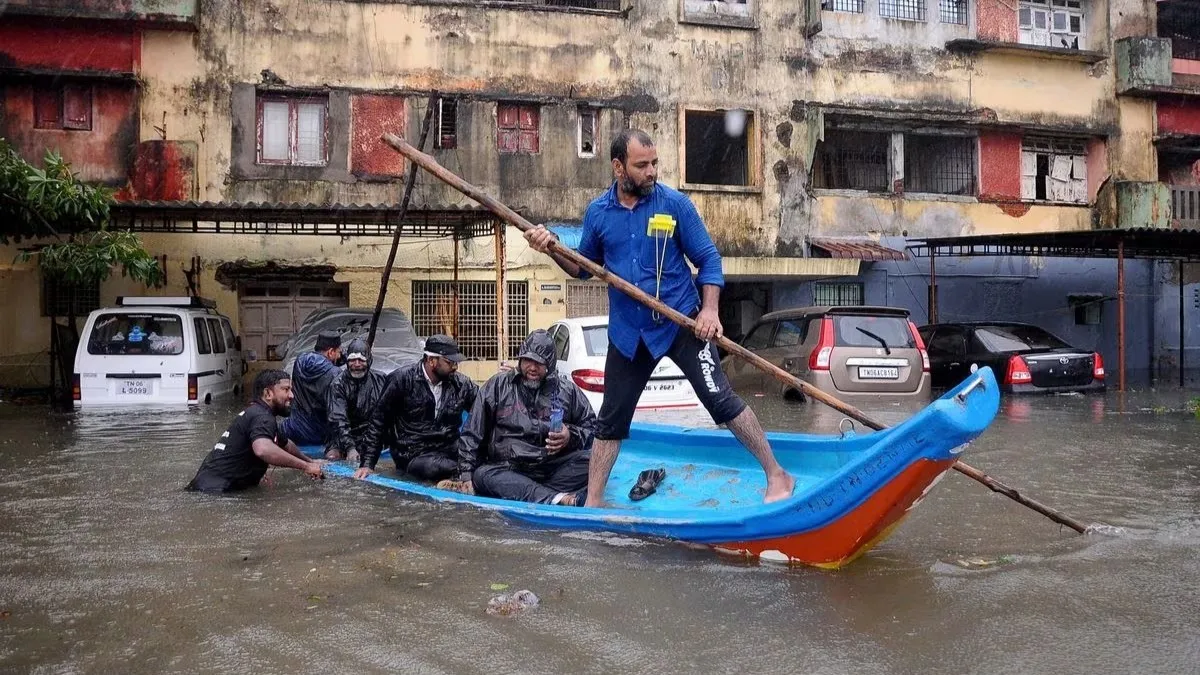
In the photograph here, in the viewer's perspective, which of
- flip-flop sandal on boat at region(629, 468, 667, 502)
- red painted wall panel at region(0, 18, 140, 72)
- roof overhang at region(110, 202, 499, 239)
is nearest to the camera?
flip-flop sandal on boat at region(629, 468, 667, 502)

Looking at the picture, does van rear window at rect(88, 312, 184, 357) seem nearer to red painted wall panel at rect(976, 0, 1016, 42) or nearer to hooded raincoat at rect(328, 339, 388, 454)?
hooded raincoat at rect(328, 339, 388, 454)

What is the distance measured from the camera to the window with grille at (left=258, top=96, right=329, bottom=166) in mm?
17734

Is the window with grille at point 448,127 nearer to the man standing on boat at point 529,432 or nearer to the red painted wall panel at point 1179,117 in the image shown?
the man standing on boat at point 529,432

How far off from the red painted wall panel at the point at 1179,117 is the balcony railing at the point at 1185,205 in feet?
5.55

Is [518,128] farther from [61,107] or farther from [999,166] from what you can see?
[999,166]

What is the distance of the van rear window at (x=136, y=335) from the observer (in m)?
12.3

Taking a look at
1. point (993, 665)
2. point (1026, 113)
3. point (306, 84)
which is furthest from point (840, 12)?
point (993, 665)

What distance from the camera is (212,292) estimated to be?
17312 millimetres

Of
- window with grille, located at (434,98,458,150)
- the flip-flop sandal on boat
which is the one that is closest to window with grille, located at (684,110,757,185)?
window with grille, located at (434,98,458,150)

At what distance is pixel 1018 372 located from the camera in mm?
13891

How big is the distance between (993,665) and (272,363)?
51.6 feet

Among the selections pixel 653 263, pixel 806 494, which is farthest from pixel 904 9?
pixel 806 494

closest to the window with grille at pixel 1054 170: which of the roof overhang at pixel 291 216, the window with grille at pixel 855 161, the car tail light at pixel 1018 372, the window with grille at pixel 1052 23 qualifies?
the window with grille at pixel 1052 23

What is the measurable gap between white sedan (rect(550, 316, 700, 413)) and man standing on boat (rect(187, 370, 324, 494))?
10.7 ft
